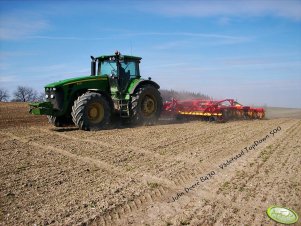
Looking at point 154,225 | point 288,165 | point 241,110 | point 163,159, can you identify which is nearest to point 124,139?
point 163,159

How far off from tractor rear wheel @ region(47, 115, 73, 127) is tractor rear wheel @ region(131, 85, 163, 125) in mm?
2100

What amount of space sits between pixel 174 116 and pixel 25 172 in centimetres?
851

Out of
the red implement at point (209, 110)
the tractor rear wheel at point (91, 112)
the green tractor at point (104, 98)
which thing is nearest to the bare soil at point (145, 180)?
the tractor rear wheel at point (91, 112)

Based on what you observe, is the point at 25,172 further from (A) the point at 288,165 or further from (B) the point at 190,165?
(A) the point at 288,165

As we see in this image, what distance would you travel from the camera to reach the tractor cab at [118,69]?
34.7 feet

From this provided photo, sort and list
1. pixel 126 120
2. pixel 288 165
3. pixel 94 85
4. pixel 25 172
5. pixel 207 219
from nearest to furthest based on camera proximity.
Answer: pixel 207 219 → pixel 25 172 → pixel 288 165 → pixel 94 85 → pixel 126 120

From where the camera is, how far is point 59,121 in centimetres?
1025

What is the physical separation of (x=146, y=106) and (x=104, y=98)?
1787 mm

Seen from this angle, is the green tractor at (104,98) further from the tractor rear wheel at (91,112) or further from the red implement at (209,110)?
the red implement at (209,110)

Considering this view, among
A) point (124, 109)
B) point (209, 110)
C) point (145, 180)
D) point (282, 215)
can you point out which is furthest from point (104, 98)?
point (282, 215)

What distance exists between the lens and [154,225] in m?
3.49

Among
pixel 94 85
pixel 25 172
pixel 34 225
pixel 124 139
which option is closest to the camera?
pixel 34 225

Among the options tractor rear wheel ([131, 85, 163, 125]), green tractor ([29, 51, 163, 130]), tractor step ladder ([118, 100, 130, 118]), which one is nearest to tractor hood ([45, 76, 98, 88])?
green tractor ([29, 51, 163, 130])

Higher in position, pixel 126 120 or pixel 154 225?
pixel 126 120
